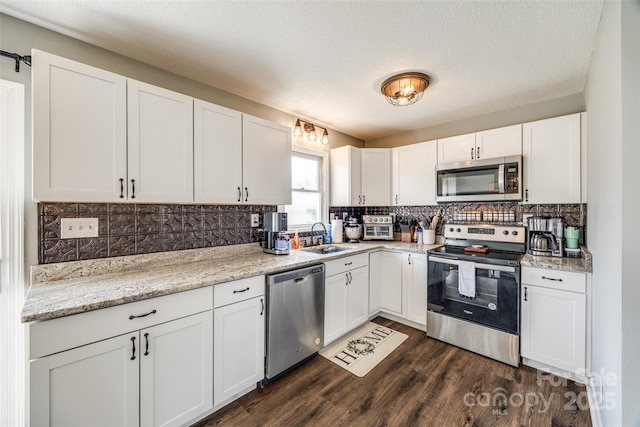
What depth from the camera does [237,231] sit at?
8.30 feet

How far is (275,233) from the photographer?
101 inches

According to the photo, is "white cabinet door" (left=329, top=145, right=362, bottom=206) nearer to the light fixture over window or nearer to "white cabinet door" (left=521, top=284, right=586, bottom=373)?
the light fixture over window

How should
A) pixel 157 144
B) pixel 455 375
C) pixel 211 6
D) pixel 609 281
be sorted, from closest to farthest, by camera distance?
1. pixel 609 281
2. pixel 211 6
3. pixel 157 144
4. pixel 455 375

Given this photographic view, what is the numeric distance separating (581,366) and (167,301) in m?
3.05

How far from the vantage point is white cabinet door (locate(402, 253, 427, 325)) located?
2.85m

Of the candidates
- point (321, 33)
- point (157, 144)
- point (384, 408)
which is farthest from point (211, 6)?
point (384, 408)

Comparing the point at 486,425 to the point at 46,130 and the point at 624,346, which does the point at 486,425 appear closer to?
the point at 624,346

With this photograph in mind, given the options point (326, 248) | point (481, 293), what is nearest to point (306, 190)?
point (326, 248)

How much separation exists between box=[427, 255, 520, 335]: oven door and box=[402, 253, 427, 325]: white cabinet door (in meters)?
0.10

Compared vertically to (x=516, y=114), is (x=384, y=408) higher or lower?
lower

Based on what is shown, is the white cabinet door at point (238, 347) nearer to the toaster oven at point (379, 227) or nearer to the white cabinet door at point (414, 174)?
the toaster oven at point (379, 227)

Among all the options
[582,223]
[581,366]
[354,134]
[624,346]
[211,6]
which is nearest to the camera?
[624,346]

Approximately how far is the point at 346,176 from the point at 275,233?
1405 millimetres

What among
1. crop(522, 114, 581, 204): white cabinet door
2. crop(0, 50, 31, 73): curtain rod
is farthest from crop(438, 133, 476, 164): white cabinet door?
crop(0, 50, 31, 73): curtain rod
